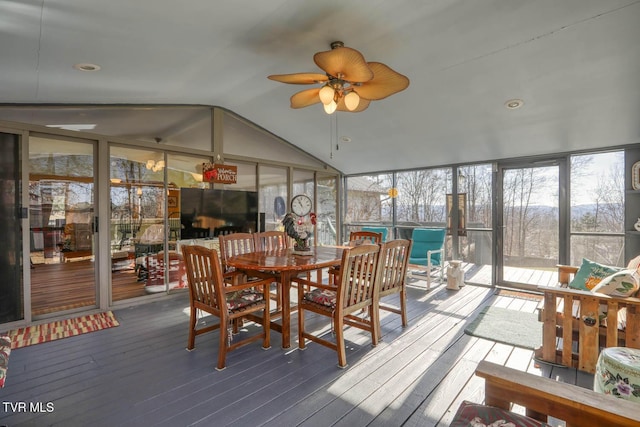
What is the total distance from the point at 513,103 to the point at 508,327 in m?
2.59

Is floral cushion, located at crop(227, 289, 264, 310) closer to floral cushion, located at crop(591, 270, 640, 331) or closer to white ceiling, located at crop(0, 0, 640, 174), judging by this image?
white ceiling, located at crop(0, 0, 640, 174)

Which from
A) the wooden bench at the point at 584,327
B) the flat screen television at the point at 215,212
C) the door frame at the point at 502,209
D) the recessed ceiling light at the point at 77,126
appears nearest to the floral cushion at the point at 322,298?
the wooden bench at the point at 584,327

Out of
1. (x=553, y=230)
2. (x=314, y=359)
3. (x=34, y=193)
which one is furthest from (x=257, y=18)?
(x=553, y=230)

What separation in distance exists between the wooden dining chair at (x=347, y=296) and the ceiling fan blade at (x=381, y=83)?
4.33 ft

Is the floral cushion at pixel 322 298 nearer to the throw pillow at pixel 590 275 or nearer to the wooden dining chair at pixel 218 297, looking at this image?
the wooden dining chair at pixel 218 297

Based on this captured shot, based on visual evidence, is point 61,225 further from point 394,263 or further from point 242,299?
point 394,263

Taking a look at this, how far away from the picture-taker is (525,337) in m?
3.09

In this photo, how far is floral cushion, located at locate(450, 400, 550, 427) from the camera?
118cm

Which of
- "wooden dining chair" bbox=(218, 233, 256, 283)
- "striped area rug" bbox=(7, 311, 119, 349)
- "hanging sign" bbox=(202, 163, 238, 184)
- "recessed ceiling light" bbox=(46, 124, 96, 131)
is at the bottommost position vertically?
"striped area rug" bbox=(7, 311, 119, 349)

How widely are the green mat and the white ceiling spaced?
244 centimetres

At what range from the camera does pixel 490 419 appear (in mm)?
1225

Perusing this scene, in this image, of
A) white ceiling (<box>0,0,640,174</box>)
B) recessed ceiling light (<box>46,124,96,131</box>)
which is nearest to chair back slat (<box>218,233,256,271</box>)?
white ceiling (<box>0,0,640,174</box>)

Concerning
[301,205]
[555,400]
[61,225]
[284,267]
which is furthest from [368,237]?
[61,225]

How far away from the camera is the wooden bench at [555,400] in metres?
1.00
